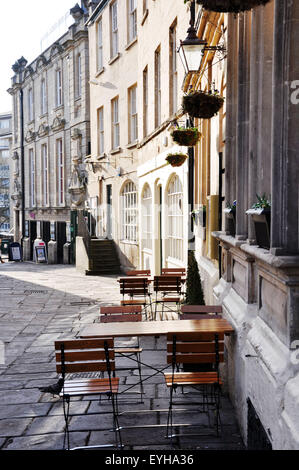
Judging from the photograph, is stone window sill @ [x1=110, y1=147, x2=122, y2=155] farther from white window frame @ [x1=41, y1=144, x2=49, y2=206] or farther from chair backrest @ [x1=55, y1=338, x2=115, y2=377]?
chair backrest @ [x1=55, y1=338, x2=115, y2=377]

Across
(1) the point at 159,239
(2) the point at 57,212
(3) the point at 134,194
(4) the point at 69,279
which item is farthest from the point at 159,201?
(2) the point at 57,212

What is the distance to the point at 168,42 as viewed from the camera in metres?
14.0

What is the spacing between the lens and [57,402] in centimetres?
625

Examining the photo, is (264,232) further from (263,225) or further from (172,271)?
(172,271)

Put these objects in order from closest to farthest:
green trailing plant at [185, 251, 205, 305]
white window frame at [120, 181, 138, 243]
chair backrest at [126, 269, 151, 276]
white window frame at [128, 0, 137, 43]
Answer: green trailing plant at [185, 251, 205, 305], chair backrest at [126, 269, 151, 276], white window frame at [128, 0, 137, 43], white window frame at [120, 181, 138, 243]

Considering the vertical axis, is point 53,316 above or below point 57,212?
below

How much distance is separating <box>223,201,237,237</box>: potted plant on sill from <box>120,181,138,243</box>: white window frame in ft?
41.4

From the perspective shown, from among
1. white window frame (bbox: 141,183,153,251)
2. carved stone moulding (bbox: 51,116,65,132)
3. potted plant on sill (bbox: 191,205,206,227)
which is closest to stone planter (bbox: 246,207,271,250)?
potted plant on sill (bbox: 191,205,206,227)

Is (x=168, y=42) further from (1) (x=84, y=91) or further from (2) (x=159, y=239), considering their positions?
(1) (x=84, y=91)

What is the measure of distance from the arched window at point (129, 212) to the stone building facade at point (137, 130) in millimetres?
37

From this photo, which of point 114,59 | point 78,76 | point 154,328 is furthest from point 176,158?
point 78,76

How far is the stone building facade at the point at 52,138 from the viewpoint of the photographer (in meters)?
26.6

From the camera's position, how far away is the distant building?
71.5 metres
